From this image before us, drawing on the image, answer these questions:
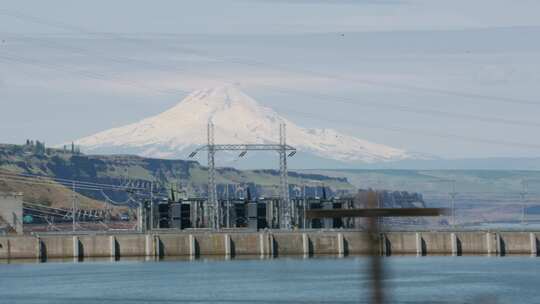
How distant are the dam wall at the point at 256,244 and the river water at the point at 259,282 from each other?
1609mm

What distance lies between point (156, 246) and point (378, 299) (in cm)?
16854

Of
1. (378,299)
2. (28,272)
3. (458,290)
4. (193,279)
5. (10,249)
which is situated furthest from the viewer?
(10,249)

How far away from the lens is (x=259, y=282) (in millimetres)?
153000

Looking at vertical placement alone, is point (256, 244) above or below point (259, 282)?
above

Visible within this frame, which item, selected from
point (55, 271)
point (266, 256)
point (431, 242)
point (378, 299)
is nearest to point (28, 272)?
point (55, 271)

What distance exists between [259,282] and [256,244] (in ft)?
150

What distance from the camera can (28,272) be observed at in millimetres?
176375

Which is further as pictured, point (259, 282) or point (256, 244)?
point (256, 244)

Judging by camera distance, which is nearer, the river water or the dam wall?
the river water

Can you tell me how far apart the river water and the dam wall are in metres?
1.61

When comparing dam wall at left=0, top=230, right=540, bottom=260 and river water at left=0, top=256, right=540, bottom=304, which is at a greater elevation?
dam wall at left=0, top=230, right=540, bottom=260

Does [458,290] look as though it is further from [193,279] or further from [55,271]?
[55,271]

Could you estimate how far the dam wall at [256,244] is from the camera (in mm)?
195625

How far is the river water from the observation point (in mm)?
129750
